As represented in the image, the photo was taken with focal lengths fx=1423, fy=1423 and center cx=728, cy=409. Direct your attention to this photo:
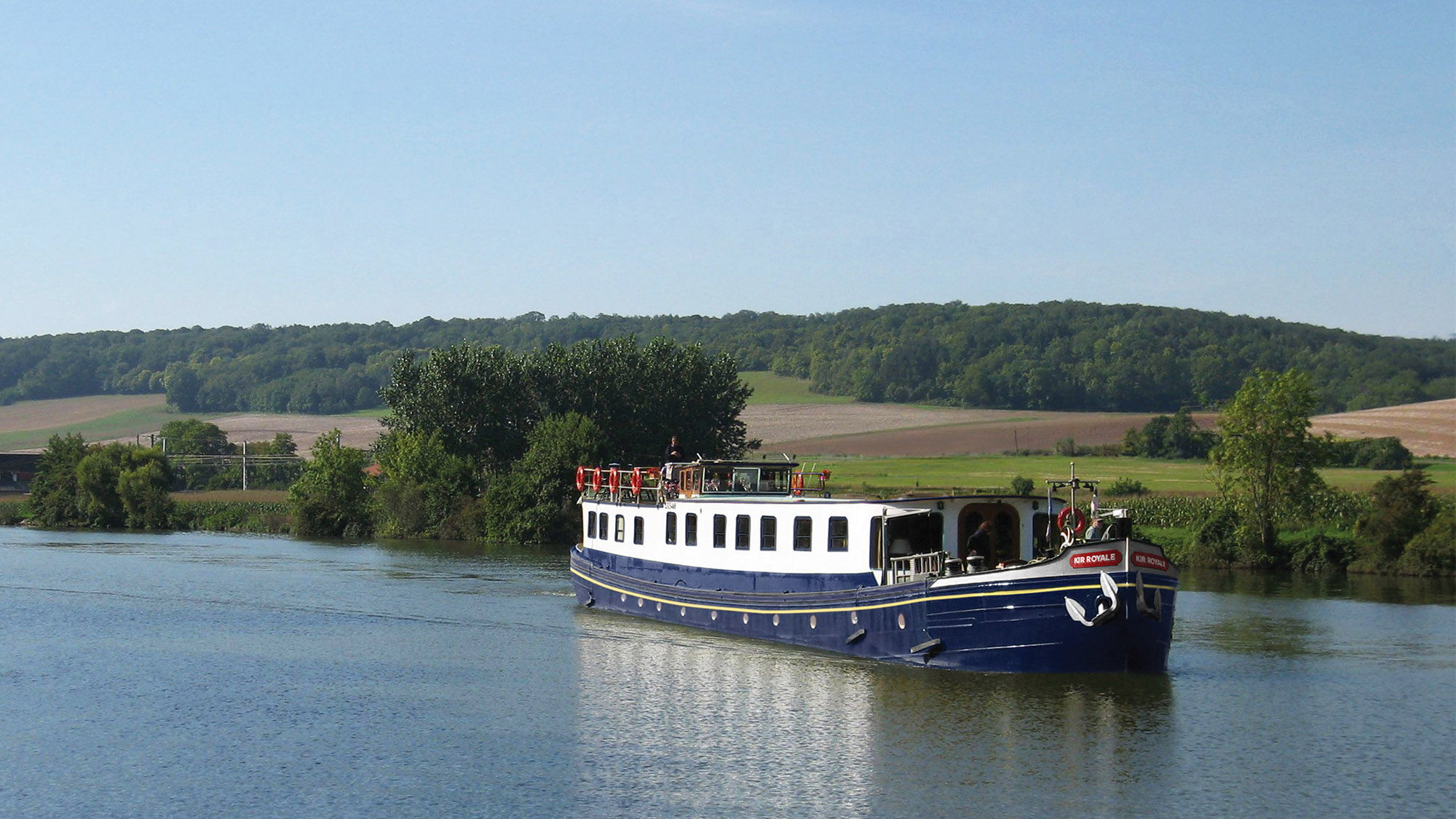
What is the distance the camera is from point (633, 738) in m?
25.0

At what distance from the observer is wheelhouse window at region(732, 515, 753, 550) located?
34938mm

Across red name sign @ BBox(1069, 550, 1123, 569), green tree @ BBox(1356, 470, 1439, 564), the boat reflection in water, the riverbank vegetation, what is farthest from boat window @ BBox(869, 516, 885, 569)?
green tree @ BBox(1356, 470, 1439, 564)

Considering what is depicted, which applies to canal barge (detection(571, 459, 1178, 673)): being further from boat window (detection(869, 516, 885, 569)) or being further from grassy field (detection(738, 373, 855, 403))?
grassy field (detection(738, 373, 855, 403))

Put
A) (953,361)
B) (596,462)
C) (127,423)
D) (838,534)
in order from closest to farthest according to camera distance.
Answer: (838,534), (596,462), (953,361), (127,423)

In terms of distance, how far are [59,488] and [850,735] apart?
78.5m

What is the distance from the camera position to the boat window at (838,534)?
32.1 metres

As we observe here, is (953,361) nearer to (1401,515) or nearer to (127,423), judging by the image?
(1401,515)

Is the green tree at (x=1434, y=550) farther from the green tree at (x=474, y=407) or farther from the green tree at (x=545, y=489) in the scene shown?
the green tree at (x=474, y=407)

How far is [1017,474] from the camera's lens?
79625 mm

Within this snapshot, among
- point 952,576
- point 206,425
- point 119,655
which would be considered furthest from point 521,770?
point 206,425

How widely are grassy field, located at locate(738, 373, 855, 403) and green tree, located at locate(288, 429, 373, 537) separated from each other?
2087 inches

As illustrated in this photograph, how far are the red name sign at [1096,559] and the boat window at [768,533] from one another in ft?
28.8

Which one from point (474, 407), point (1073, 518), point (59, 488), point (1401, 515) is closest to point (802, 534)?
point (1073, 518)

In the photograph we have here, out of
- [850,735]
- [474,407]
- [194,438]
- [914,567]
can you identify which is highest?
[474,407]
